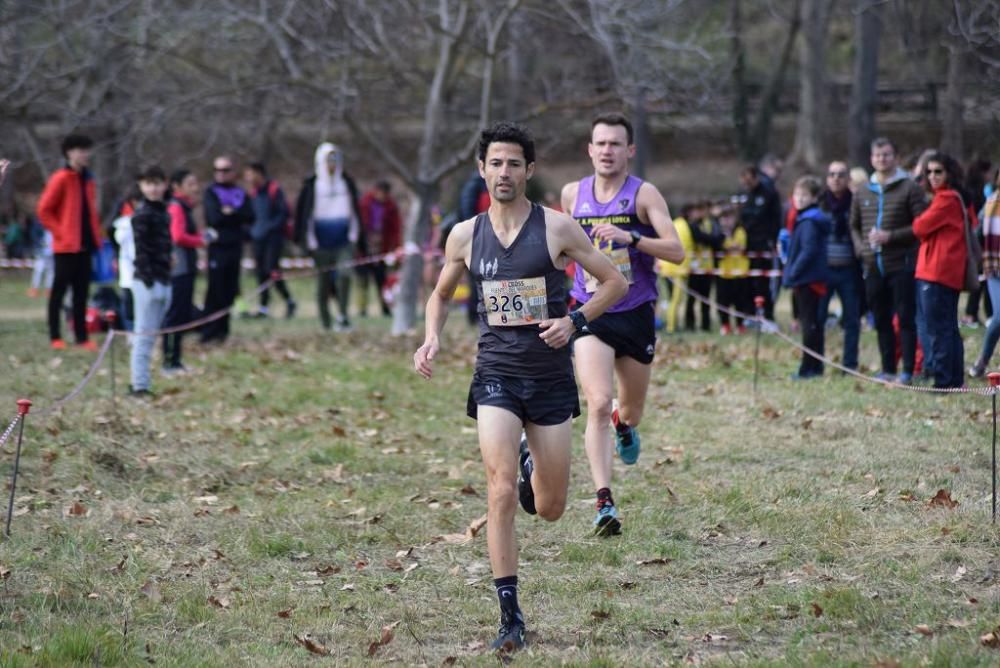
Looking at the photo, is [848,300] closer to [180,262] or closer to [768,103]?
[180,262]

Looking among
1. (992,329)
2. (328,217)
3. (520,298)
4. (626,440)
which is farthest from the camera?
(328,217)

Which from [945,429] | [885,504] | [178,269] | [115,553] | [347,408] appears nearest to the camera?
[115,553]

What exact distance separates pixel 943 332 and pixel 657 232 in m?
4.26

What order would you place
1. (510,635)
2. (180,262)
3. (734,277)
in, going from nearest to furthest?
(510,635) → (180,262) → (734,277)

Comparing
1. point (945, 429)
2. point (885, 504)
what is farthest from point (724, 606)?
point (945, 429)

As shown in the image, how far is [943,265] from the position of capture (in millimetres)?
10984

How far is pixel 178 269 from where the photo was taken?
1448 centimetres

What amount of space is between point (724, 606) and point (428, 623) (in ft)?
→ 4.49

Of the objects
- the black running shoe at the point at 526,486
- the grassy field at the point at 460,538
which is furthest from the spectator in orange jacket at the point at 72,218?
the black running shoe at the point at 526,486

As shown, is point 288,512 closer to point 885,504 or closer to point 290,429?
point 290,429

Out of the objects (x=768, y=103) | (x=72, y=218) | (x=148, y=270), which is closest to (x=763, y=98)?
(x=768, y=103)

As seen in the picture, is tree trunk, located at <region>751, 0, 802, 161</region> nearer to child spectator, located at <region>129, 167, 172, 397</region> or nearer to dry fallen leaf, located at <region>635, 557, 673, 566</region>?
child spectator, located at <region>129, 167, 172, 397</region>

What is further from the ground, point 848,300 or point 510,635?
point 848,300

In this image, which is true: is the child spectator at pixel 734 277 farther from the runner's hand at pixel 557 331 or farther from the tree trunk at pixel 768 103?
the tree trunk at pixel 768 103
